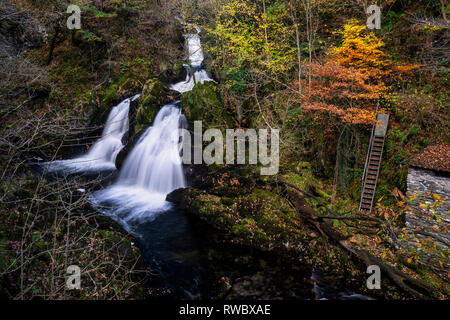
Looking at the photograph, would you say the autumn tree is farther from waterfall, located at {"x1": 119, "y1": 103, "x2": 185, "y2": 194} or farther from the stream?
waterfall, located at {"x1": 119, "y1": 103, "x2": 185, "y2": 194}

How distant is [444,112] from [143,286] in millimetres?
12194

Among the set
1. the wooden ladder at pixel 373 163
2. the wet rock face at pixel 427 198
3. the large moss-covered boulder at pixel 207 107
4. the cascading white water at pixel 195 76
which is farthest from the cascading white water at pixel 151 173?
the wet rock face at pixel 427 198

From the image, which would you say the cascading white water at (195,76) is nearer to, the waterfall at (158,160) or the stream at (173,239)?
the stream at (173,239)

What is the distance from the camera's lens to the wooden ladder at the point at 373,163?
8859mm

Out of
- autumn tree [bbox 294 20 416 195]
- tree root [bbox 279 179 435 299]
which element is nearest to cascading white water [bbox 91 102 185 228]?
tree root [bbox 279 179 435 299]

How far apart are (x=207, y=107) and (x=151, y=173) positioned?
16.1 feet

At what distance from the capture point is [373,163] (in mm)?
9109

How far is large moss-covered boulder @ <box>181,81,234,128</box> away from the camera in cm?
1204

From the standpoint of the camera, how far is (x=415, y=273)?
6.54 m

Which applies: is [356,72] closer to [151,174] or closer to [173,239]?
[173,239]

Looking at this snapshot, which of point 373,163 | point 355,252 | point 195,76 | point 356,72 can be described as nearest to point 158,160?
point 195,76

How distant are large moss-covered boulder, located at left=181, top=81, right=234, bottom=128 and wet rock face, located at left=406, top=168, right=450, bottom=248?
831 centimetres

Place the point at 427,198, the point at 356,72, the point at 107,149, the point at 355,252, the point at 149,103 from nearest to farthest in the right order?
the point at 355,252 < the point at 427,198 < the point at 356,72 < the point at 149,103 < the point at 107,149

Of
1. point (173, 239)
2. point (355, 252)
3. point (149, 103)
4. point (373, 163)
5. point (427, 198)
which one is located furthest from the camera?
point (149, 103)
